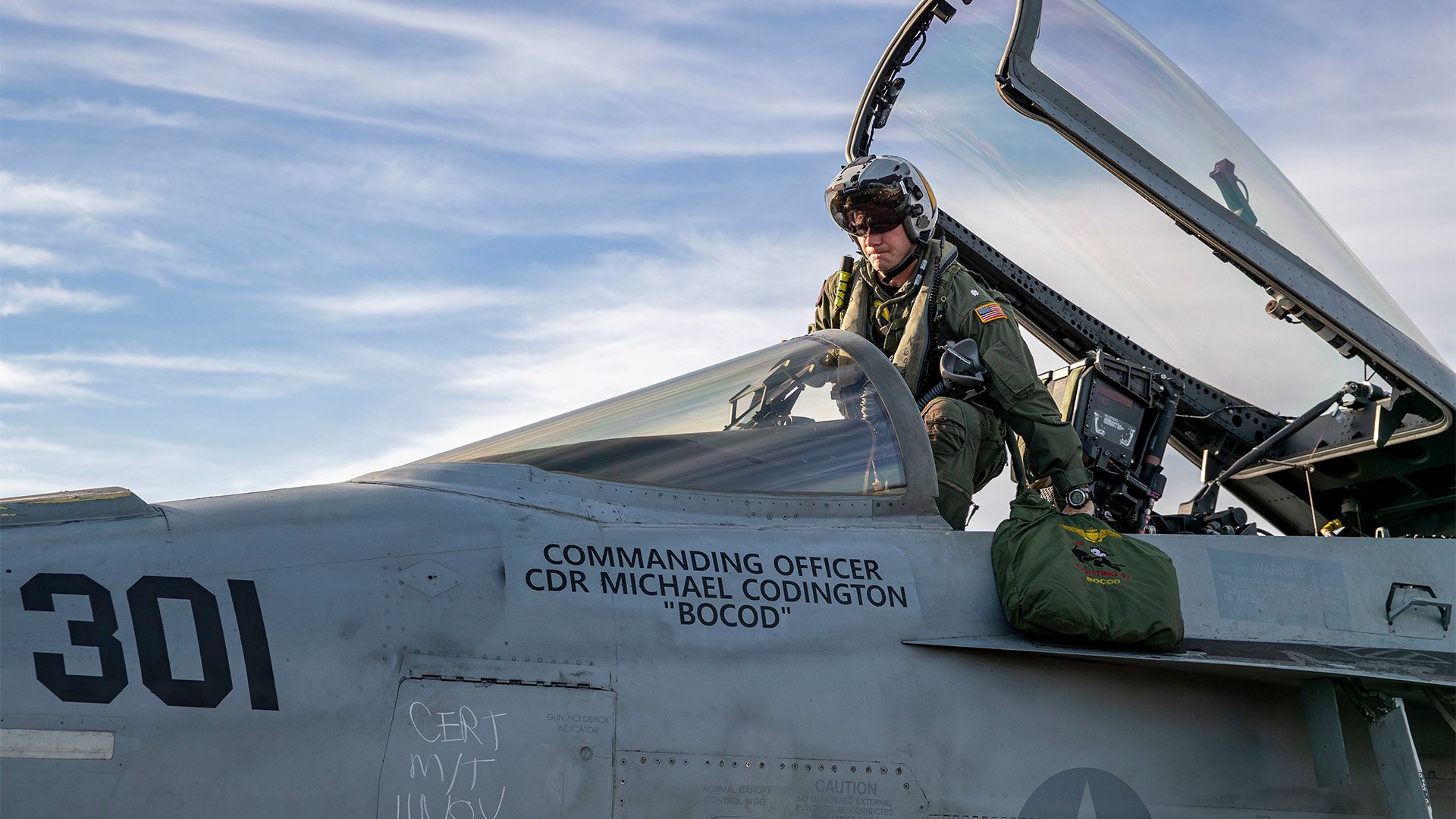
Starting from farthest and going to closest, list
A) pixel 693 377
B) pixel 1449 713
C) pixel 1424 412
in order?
pixel 1424 412
pixel 693 377
pixel 1449 713

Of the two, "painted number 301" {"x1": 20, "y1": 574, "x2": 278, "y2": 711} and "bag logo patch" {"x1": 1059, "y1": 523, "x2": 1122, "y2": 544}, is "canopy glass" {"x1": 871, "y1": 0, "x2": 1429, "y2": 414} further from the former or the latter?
"painted number 301" {"x1": 20, "y1": 574, "x2": 278, "y2": 711}

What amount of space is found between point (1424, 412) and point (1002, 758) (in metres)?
3.37

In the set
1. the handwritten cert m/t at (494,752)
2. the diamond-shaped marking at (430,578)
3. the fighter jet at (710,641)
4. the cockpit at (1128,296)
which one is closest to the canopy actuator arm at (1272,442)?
the cockpit at (1128,296)

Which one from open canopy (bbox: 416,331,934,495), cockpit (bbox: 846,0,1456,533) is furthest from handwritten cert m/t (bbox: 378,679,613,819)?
cockpit (bbox: 846,0,1456,533)

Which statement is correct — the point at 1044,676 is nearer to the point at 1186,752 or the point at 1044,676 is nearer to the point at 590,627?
the point at 1186,752

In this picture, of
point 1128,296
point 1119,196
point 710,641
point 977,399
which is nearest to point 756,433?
point 710,641

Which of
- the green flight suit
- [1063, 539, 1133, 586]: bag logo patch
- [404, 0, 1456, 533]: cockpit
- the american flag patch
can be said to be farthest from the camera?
the american flag patch

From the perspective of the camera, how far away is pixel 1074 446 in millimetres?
4539

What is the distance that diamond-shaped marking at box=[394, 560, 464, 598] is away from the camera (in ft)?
10.6

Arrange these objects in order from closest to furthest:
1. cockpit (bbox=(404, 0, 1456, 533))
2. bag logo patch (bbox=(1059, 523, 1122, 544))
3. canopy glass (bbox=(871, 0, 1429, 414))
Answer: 1. bag logo patch (bbox=(1059, 523, 1122, 544))
2. cockpit (bbox=(404, 0, 1456, 533))
3. canopy glass (bbox=(871, 0, 1429, 414))

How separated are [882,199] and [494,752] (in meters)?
3.22

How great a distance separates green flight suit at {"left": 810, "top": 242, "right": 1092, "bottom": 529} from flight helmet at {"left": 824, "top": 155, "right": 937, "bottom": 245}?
17 centimetres

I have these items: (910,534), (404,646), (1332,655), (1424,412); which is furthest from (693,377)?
(1424,412)

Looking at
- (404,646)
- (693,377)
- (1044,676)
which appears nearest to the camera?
(404,646)
